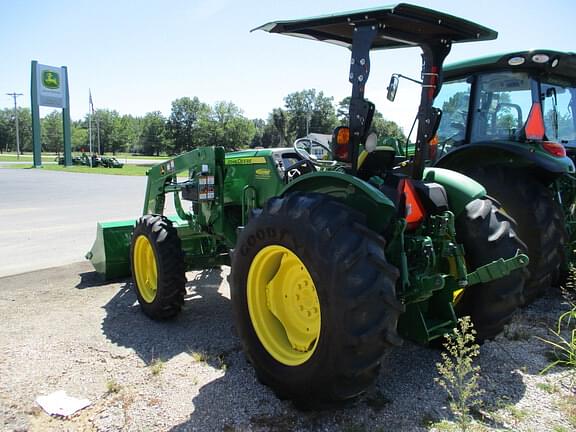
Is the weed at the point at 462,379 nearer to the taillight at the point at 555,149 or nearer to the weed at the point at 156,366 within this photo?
the weed at the point at 156,366

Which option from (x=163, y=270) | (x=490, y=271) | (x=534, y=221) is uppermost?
(x=534, y=221)

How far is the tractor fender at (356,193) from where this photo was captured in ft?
9.07

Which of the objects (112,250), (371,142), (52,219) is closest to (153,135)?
(52,219)

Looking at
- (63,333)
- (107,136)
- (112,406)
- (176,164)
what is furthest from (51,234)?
(107,136)

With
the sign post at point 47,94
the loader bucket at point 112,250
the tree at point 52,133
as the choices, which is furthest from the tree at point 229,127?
the loader bucket at point 112,250

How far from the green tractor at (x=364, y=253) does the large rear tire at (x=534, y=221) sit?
1.32 metres

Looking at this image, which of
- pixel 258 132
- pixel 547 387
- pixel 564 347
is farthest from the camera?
pixel 258 132

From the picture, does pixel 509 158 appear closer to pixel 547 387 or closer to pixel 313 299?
pixel 547 387

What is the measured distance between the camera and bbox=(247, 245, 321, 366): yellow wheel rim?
310 cm

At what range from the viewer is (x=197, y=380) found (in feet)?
11.2

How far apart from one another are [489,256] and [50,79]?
40.4m

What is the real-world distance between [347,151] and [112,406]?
2220 millimetres

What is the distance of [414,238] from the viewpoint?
10.2 feet

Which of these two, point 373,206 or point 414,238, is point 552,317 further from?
point 373,206
